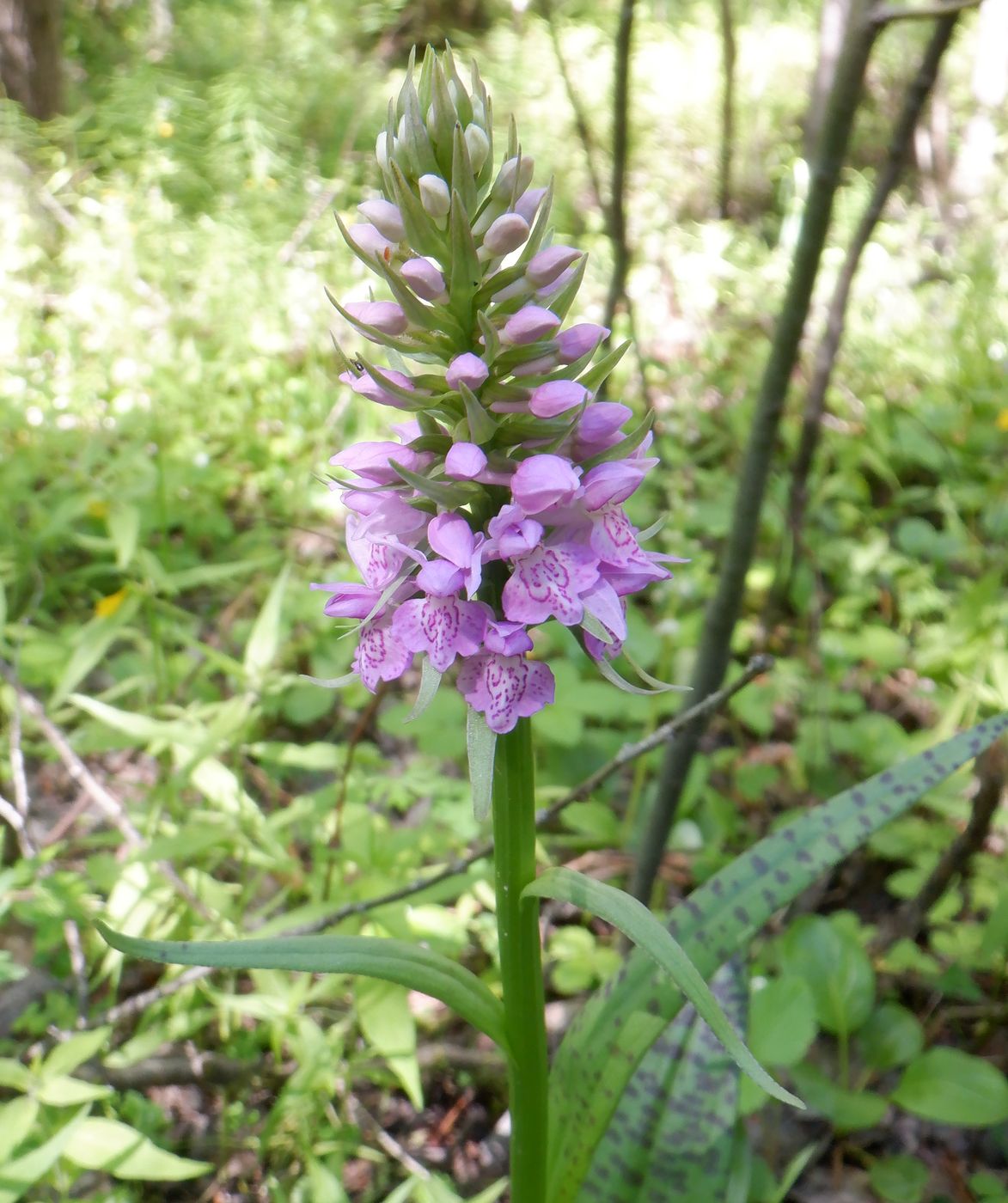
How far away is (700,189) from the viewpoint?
27.1ft

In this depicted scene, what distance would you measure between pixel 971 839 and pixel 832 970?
453 millimetres

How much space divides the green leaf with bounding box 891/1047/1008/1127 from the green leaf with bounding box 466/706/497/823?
123 cm

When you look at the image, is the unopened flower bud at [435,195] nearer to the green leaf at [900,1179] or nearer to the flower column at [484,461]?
the flower column at [484,461]

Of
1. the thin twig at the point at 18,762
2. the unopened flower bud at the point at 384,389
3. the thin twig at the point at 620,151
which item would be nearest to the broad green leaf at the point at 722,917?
the unopened flower bud at the point at 384,389

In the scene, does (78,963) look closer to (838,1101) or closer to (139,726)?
(139,726)

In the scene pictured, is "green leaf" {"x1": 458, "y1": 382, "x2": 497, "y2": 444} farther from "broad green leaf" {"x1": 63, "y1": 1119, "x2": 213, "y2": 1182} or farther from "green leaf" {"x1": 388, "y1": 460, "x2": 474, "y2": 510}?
"broad green leaf" {"x1": 63, "y1": 1119, "x2": 213, "y2": 1182}

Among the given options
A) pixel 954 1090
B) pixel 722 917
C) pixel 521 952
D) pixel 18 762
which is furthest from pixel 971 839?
pixel 18 762

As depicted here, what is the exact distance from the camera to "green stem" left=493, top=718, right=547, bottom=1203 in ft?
3.97

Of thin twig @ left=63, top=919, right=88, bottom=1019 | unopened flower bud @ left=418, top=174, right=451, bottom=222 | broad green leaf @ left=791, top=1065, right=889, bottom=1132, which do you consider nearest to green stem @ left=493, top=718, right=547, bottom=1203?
unopened flower bud @ left=418, top=174, right=451, bottom=222

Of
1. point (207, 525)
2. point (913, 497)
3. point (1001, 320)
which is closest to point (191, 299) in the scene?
point (207, 525)

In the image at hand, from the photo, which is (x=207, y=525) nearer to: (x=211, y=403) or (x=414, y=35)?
(x=211, y=403)

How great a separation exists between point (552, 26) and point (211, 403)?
2.71 metres

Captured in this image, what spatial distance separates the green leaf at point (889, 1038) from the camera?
194cm

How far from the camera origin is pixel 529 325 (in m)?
1.10
